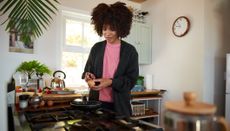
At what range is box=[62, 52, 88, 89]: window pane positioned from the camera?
2.95 m

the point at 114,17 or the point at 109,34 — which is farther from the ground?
the point at 114,17

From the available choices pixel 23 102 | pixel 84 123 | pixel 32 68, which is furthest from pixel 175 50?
pixel 84 123

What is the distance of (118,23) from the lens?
60.4 inches

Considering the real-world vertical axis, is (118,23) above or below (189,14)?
below

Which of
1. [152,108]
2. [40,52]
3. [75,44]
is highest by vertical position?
[75,44]

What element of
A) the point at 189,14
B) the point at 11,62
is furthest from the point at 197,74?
the point at 11,62

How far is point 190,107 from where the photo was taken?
447mm

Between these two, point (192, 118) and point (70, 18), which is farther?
point (70, 18)

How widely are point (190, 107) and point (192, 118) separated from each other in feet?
0.08

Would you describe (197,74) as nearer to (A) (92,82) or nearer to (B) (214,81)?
(B) (214,81)

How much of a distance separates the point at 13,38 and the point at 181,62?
88.6 inches

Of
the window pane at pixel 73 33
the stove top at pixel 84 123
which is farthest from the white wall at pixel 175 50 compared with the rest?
the stove top at pixel 84 123

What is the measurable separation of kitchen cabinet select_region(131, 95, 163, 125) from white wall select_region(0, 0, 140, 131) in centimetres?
129

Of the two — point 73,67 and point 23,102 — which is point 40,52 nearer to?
point 73,67
